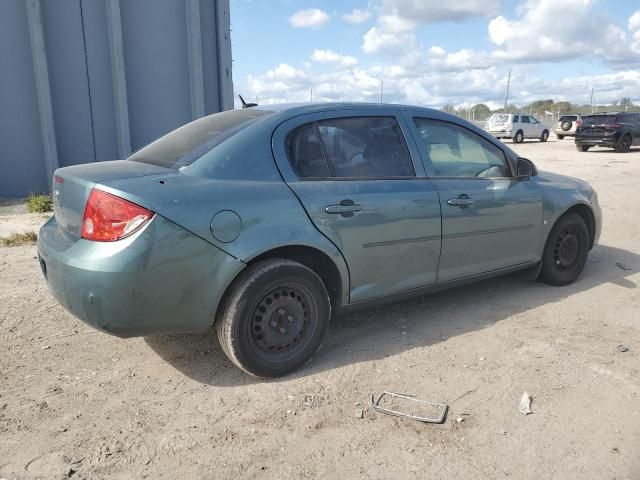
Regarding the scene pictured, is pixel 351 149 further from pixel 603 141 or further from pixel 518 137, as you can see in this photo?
pixel 518 137

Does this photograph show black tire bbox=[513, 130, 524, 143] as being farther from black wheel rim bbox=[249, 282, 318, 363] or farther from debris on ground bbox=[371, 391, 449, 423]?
debris on ground bbox=[371, 391, 449, 423]

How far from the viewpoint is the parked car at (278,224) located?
2.72 m

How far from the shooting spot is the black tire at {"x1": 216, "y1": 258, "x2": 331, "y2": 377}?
2.96 metres

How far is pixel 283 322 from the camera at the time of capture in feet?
10.4

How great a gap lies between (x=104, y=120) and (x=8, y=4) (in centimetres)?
239

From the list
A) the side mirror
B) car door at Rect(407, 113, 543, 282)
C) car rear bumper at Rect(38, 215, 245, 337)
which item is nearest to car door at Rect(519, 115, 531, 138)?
the side mirror

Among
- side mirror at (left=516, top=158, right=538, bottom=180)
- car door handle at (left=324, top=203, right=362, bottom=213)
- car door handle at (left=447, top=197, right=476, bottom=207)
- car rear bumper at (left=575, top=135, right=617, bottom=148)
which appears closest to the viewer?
car door handle at (left=324, top=203, right=362, bottom=213)

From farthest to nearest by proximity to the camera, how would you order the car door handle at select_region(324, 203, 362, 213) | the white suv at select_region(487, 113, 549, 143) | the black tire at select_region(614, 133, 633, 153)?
the white suv at select_region(487, 113, 549, 143) → the black tire at select_region(614, 133, 633, 153) → the car door handle at select_region(324, 203, 362, 213)

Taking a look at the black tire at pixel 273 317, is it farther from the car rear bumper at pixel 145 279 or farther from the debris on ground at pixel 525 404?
the debris on ground at pixel 525 404

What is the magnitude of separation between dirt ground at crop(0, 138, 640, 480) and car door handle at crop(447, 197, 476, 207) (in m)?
0.92

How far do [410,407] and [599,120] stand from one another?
72.4 ft

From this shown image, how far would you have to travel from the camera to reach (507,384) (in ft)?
10.3

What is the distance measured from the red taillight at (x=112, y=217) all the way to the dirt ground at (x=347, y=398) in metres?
0.96

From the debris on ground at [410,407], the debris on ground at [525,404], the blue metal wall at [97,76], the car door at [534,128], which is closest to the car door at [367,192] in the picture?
the debris on ground at [410,407]
